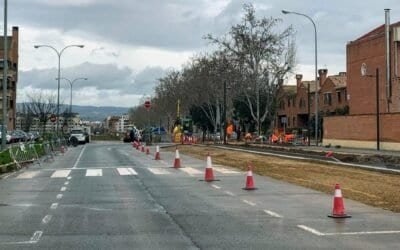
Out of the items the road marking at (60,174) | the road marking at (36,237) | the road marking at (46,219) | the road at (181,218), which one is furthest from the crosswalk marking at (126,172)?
the road marking at (36,237)

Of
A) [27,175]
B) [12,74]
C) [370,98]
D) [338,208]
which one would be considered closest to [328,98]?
[370,98]

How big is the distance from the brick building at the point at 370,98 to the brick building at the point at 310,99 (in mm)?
13019

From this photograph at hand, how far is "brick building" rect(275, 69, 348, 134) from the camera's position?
92.5 m

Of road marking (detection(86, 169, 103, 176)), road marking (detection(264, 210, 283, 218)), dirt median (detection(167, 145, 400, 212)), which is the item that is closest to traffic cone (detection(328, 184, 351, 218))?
road marking (detection(264, 210, 283, 218))

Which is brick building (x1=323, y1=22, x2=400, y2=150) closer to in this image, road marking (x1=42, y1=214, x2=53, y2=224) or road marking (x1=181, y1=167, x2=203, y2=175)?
road marking (x1=181, y1=167, x2=203, y2=175)

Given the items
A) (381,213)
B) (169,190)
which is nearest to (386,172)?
(169,190)

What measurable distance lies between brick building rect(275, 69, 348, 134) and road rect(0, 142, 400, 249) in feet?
224

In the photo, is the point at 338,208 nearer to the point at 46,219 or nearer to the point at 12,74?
the point at 46,219

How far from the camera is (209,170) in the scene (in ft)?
68.1

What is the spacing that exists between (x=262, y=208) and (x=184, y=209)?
168 cm

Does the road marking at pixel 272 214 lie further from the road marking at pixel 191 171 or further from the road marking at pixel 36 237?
the road marking at pixel 191 171

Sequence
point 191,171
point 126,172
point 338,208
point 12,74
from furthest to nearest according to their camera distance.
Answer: point 12,74 < point 191,171 < point 126,172 < point 338,208

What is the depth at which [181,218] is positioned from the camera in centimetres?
1208

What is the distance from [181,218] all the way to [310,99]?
93187 millimetres
